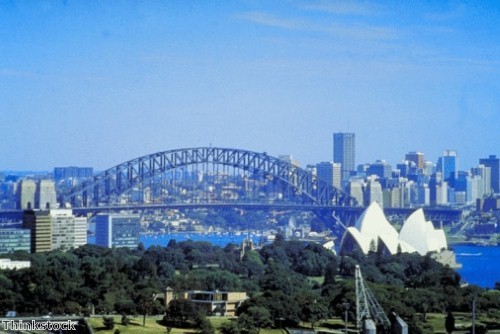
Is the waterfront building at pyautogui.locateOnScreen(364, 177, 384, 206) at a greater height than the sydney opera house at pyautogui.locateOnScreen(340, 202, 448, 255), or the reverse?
the waterfront building at pyautogui.locateOnScreen(364, 177, 384, 206)

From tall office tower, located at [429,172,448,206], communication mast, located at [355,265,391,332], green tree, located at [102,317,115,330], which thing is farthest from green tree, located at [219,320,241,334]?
tall office tower, located at [429,172,448,206]

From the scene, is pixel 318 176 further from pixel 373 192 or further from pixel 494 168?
pixel 494 168

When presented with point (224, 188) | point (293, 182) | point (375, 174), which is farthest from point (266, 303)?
point (375, 174)

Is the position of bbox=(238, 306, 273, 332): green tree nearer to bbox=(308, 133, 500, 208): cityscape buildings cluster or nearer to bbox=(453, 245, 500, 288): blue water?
bbox=(453, 245, 500, 288): blue water

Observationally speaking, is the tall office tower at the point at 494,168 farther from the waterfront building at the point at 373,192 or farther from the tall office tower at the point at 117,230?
the tall office tower at the point at 117,230

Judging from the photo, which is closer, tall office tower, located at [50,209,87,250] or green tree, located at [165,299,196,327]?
green tree, located at [165,299,196,327]

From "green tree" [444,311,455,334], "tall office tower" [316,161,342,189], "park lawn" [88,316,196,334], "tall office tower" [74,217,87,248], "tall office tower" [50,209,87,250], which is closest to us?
"park lawn" [88,316,196,334]
